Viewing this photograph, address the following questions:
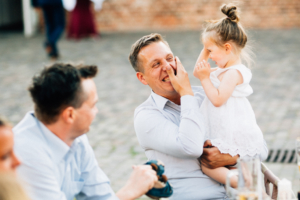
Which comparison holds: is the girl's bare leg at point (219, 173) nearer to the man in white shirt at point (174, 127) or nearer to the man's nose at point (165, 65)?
the man in white shirt at point (174, 127)

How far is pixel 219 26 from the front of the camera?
100 inches

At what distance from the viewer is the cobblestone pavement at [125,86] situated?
5.01 meters

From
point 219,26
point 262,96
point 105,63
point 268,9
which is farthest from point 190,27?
point 219,26

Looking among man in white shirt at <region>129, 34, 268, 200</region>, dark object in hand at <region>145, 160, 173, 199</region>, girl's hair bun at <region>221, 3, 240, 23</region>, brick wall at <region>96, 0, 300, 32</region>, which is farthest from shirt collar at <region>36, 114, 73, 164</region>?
brick wall at <region>96, 0, 300, 32</region>

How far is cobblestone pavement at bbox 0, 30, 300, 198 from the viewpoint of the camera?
5.01 metres

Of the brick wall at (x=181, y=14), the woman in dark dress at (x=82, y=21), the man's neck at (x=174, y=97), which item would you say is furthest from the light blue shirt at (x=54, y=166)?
the brick wall at (x=181, y=14)

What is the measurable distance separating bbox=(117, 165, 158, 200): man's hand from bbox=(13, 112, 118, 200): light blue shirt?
8 cm

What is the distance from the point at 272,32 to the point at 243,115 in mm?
11897

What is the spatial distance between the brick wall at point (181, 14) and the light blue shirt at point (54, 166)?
1298 centimetres

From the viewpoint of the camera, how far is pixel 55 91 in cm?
183

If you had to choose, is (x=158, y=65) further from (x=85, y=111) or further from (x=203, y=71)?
(x=85, y=111)

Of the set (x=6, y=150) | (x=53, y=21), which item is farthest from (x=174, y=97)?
Answer: (x=53, y=21)

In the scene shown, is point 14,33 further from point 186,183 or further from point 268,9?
point 186,183

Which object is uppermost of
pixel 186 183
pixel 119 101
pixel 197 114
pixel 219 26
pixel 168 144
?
pixel 219 26
